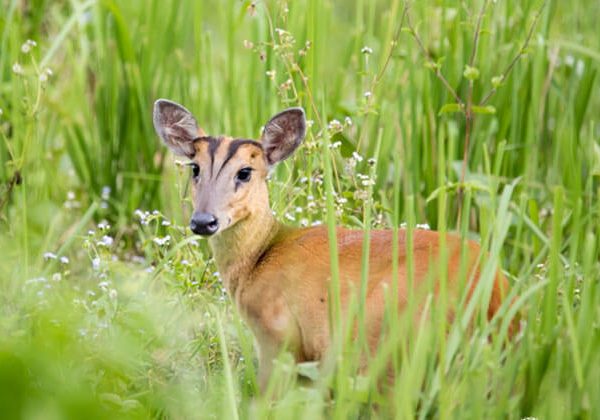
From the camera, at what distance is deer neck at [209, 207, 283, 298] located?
12.9 feet

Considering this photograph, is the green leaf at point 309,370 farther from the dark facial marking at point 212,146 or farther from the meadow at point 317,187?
the dark facial marking at point 212,146

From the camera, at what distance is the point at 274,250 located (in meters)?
3.90

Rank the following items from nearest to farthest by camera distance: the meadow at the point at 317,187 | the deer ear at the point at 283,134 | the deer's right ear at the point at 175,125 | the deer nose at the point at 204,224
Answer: the meadow at the point at 317,187, the deer nose at the point at 204,224, the deer ear at the point at 283,134, the deer's right ear at the point at 175,125

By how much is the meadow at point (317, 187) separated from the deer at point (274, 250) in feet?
0.36

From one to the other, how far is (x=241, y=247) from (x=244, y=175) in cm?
23

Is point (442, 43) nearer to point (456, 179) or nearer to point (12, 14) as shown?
point (456, 179)

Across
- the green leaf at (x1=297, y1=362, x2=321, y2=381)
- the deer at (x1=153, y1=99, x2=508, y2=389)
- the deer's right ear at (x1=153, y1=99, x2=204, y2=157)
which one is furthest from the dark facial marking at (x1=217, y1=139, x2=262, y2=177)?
the green leaf at (x1=297, y1=362, x2=321, y2=381)

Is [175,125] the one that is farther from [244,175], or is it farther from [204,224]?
[204,224]

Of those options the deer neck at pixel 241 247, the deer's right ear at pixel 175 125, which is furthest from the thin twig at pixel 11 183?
the deer neck at pixel 241 247

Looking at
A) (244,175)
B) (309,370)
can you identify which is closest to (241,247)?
(244,175)

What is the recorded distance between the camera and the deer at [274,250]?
3508mm

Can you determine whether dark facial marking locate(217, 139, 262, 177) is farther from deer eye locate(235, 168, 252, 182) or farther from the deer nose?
the deer nose

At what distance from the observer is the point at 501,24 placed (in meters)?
5.20

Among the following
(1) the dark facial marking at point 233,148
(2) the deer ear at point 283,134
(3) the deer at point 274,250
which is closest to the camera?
(3) the deer at point 274,250
